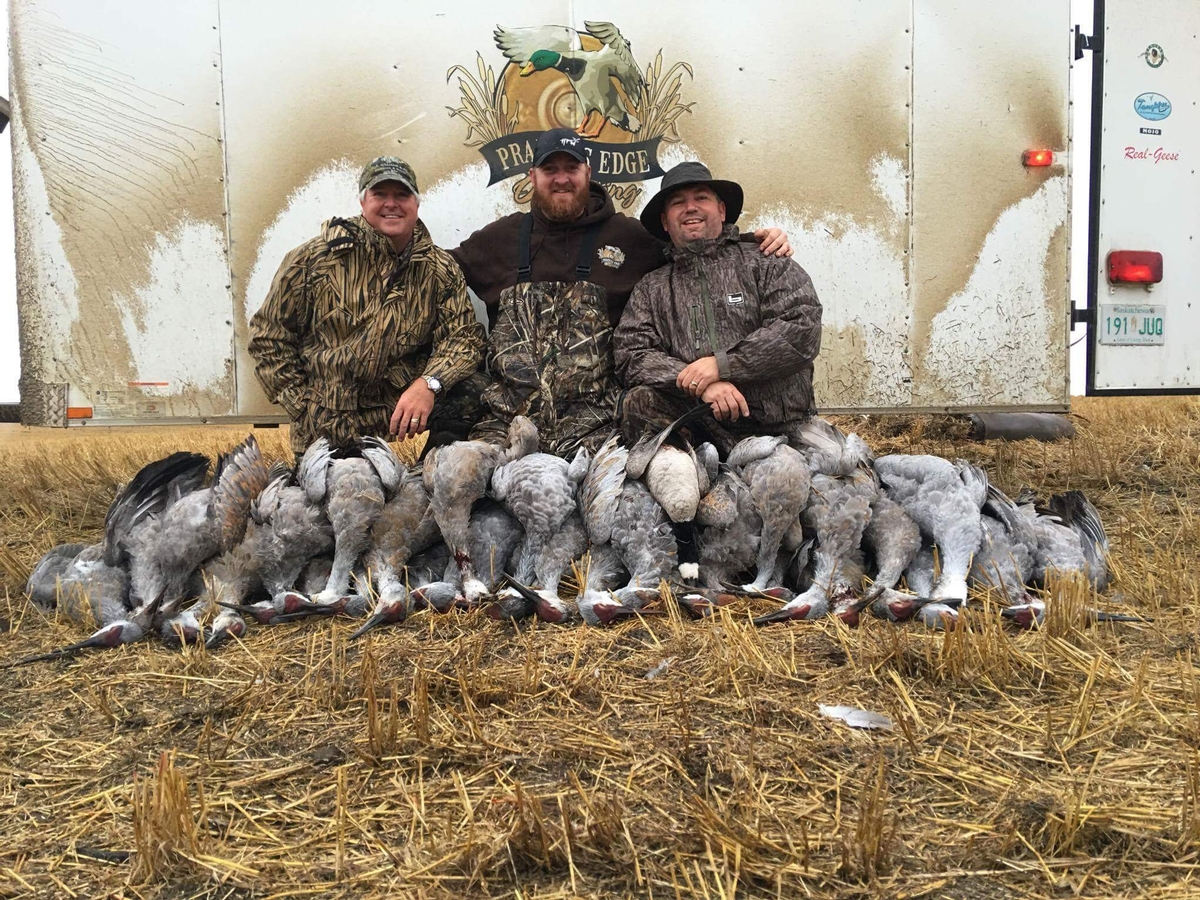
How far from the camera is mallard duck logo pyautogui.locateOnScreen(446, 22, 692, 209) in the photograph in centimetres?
521

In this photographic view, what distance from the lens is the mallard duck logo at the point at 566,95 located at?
205 inches

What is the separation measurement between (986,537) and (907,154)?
8.66 ft

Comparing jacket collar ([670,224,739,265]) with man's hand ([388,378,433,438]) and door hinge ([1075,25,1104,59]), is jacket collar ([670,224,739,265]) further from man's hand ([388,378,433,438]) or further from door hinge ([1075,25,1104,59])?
door hinge ([1075,25,1104,59])

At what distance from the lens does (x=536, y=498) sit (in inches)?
158

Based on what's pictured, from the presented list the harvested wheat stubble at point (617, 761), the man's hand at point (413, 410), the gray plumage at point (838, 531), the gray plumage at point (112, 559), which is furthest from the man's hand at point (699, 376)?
the gray plumage at point (112, 559)

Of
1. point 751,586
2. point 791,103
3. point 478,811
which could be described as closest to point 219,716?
point 478,811

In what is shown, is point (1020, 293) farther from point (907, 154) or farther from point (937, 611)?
point (937, 611)

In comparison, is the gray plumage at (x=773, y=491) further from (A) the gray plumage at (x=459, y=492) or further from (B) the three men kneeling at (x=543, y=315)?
(A) the gray plumage at (x=459, y=492)

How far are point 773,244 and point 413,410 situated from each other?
6.79 feet

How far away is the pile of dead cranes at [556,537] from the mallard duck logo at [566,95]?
2052mm

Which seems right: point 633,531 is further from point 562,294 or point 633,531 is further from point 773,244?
point 773,244

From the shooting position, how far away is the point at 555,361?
4.84m

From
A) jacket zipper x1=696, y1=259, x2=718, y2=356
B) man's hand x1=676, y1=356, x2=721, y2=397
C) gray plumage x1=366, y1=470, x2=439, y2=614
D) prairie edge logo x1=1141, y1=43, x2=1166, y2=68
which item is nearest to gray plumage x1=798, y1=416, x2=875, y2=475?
man's hand x1=676, y1=356, x2=721, y2=397

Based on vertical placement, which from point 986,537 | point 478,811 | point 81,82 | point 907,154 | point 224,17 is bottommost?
point 478,811
